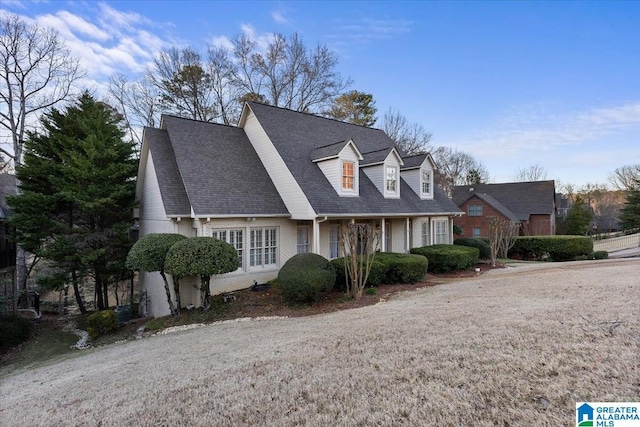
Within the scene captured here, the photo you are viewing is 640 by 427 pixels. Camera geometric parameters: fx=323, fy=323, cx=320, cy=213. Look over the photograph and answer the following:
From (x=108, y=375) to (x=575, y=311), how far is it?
356 inches

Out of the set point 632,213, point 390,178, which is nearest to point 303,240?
point 390,178

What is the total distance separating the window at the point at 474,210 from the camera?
121 feet

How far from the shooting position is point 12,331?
11.9 metres

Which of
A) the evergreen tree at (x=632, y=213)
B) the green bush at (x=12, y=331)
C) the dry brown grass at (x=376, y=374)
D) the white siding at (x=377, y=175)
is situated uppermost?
the white siding at (x=377, y=175)

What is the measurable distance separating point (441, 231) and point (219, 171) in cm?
1408

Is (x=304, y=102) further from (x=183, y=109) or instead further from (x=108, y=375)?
(x=108, y=375)

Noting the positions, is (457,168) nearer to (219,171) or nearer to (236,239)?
(219,171)

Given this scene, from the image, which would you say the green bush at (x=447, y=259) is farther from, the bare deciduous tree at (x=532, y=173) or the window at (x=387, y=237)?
the bare deciduous tree at (x=532, y=173)

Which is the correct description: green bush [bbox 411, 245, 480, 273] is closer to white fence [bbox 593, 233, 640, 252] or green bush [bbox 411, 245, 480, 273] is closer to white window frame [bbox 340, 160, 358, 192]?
white window frame [bbox 340, 160, 358, 192]

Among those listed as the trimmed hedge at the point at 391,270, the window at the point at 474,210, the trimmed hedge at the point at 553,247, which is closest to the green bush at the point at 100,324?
the trimmed hedge at the point at 391,270

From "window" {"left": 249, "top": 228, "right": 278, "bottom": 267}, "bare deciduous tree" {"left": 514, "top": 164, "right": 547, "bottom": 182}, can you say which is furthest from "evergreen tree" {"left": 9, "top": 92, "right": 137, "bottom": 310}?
"bare deciduous tree" {"left": 514, "top": 164, "right": 547, "bottom": 182}

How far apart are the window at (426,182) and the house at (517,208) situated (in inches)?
793

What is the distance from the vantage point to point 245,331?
8.24 meters

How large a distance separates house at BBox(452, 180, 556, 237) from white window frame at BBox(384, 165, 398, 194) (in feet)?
76.8
